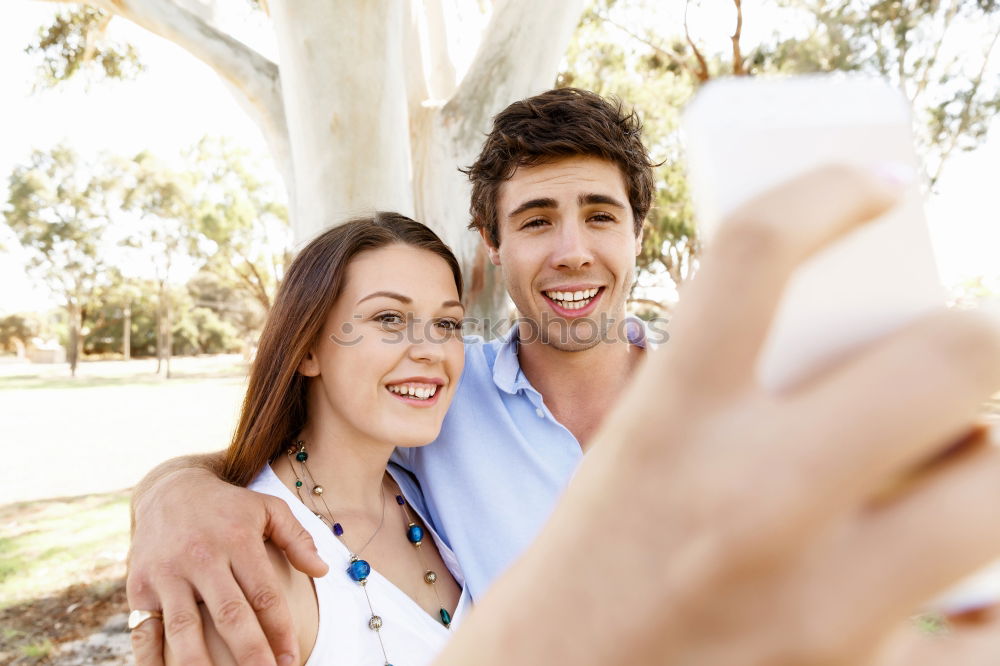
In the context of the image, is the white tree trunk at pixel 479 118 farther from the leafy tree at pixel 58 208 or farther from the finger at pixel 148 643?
the leafy tree at pixel 58 208

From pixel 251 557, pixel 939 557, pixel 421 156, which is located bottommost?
pixel 251 557

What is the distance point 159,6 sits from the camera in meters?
4.20

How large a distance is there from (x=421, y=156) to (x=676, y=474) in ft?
12.8

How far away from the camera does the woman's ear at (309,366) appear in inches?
80.5

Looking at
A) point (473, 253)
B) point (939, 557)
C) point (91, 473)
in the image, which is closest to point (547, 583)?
point (939, 557)

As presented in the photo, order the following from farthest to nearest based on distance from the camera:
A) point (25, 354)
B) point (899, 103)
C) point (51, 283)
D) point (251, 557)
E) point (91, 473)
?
point (25, 354)
point (51, 283)
point (91, 473)
point (251, 557)
point (899, 103)

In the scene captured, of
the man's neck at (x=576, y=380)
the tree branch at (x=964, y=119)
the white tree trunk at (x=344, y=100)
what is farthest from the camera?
the tree branch at (x=964, y=119)

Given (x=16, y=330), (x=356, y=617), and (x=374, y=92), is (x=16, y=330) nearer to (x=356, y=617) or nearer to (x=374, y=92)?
(x=374, y=92)

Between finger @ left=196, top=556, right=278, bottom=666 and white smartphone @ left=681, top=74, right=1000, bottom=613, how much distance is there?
1114 millimetres

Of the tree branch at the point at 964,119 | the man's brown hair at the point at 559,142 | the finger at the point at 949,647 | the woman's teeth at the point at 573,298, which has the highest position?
the tree branch at the point at 964,119

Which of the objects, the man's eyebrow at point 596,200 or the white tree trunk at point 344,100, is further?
the white tree trunk at point 344,100

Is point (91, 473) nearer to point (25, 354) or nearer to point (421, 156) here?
point (421, 156)

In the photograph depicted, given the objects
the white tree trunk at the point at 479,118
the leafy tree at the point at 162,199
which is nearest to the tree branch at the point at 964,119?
the white tree trunk at the point at 479,118

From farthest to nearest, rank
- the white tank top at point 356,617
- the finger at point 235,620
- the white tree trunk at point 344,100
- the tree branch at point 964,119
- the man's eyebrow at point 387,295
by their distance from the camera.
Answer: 1. the tree branch at point 964,119
2. the white tree trunk at point 344,100
3. the man's eyebrow at point 387,295
4. the white tank top at point 356,617
5. the finger at point 235,620
